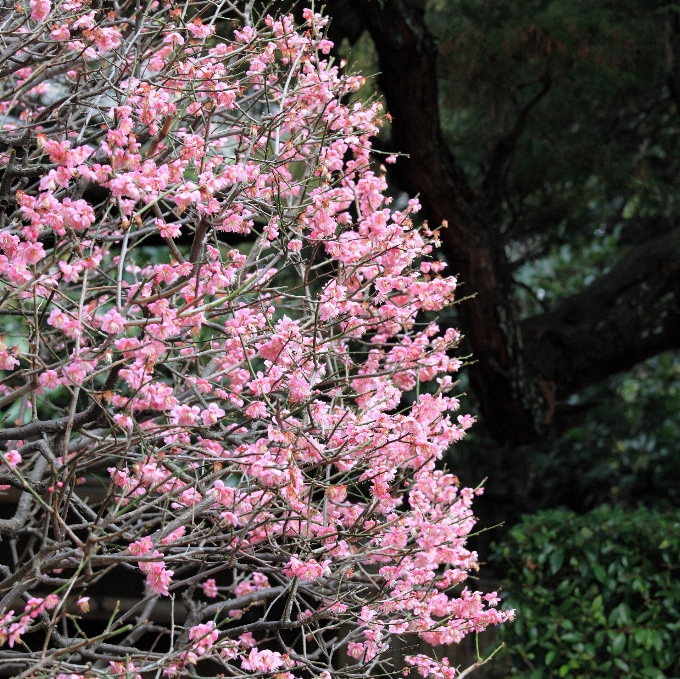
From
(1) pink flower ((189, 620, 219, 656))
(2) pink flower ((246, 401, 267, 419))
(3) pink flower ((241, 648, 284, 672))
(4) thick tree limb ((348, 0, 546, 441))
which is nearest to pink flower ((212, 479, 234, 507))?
(2) pink flower ((246, 401, 267, 419))

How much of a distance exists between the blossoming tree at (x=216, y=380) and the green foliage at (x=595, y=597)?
182 cm

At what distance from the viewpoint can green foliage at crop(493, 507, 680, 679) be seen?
4340 millimetres

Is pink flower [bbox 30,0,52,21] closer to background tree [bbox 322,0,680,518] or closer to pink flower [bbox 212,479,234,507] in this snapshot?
pink flower [bbox 212,479,234,507]

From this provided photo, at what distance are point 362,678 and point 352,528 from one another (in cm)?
44

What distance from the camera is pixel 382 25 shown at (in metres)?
4.35

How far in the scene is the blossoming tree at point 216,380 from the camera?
2.20m

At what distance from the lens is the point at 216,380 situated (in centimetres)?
315

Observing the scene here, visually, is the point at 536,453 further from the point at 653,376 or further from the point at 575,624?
the point at 575,624

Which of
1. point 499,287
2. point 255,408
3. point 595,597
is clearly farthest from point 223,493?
point 499,287

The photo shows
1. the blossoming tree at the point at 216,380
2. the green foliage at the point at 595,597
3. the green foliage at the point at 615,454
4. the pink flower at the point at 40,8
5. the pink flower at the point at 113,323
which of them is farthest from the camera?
the green foliage at the point at 615,454

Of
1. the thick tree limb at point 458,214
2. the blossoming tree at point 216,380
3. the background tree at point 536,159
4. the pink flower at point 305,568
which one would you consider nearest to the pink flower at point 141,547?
the blossoming tree at point 216,380

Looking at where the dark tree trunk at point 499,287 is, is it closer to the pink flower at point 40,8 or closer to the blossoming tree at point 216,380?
the blossoming tree at point 216,380

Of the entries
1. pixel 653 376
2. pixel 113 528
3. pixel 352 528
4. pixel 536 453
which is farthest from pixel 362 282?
pixel 653 376

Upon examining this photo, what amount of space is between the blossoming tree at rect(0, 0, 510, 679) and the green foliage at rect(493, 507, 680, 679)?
1.82 meters
